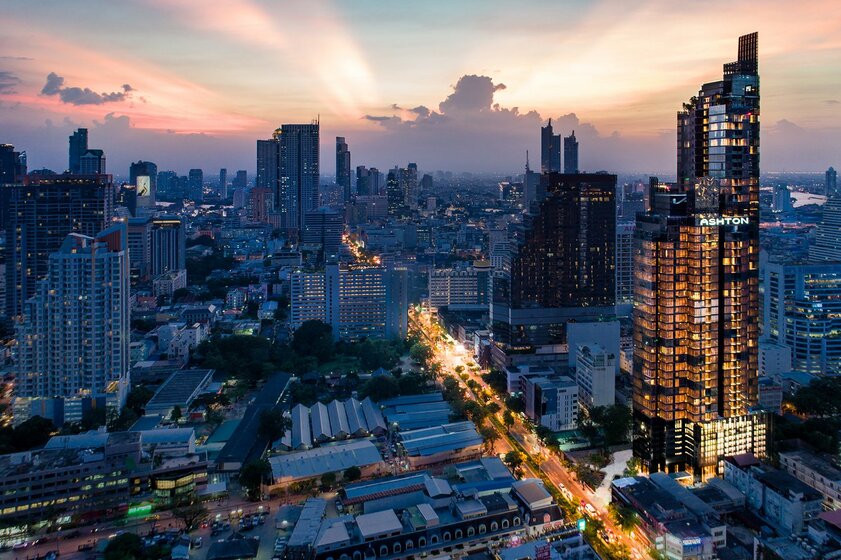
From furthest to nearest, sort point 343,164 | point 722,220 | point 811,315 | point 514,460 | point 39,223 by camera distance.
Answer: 1. point 343,164
2. point 39,223
3. point 811,315
4. point 514,460
5. point 722,220

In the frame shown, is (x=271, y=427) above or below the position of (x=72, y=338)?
below

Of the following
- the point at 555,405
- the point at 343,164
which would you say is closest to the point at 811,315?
the point at 555,405

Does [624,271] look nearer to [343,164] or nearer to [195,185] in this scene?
[343,164]

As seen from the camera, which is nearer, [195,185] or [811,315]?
[811,315]

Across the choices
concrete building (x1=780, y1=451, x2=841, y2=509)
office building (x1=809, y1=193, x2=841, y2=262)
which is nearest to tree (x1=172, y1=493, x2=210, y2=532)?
concrete building (x1=780, y1=451, x2=841, y2=509)

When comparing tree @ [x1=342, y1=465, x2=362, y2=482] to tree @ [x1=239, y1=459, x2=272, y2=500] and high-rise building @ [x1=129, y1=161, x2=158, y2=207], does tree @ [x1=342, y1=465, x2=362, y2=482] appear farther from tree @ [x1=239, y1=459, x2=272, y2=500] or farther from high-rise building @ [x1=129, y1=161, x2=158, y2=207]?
high-rise building @ [x1=129, y1=161, x2=158, y2=207]
